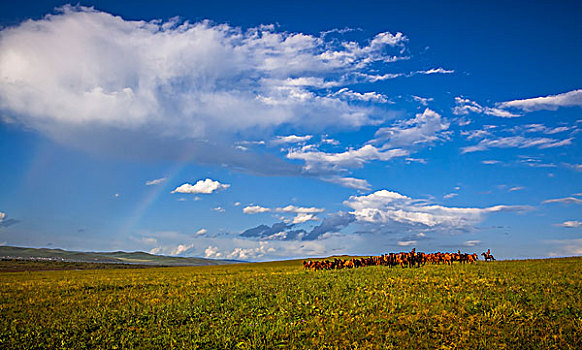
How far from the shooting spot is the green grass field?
53.4ft

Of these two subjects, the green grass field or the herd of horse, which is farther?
the herd of horse

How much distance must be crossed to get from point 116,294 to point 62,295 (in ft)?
15.8

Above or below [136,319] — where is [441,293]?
above

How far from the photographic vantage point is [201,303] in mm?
23531

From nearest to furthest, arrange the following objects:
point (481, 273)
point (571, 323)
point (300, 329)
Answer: point (571, 323), point (300, 329), point (481, 273)

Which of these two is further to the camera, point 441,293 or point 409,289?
point 409,289

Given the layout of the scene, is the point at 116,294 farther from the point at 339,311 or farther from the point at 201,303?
the point at 339,311

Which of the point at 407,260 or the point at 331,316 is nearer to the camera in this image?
the point at 331,316

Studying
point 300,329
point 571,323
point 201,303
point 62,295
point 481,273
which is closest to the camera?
point 571,323

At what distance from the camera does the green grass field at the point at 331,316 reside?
16281mm

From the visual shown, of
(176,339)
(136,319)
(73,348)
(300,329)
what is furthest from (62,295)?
(300,329)

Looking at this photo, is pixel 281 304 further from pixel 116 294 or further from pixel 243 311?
pixel 116 294

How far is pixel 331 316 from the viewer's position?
19172mm

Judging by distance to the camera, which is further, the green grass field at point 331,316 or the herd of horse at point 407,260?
the herd of horse at point 407,260
